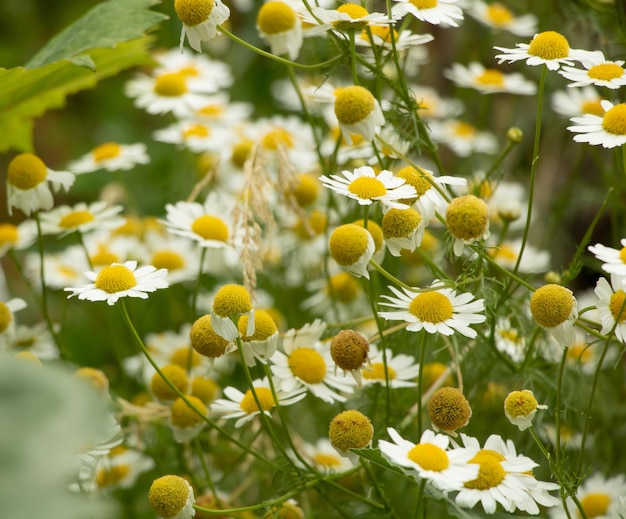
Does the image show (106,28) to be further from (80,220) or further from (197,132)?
(197,132)

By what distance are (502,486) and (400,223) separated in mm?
168

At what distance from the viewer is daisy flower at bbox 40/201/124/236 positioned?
777mm

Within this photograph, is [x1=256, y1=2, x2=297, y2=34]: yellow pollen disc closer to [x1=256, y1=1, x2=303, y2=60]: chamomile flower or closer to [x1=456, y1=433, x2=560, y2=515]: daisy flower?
[x1=256, y1=1, x2=303, y2=60]: chamomile flower

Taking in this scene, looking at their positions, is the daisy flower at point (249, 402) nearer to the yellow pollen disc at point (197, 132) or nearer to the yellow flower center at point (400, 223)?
the yellow flower center at point (400, 223)

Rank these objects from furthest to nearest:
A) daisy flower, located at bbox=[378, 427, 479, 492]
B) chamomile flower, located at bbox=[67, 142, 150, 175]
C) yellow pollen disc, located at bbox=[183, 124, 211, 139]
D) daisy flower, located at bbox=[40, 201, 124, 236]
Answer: yellow pollen disc, located at bbox=[183, 124, 211, 139] < chamomile flower, located at bbox=[67, 142, 150, 175] < daisy flower, located at bbox=[40, 201, 124, 236] < daisy flower, located at bbox=[378, 427, 479, 492]

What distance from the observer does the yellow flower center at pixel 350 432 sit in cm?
53

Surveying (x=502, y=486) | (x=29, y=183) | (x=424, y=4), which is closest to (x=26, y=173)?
(x=29, y=183)

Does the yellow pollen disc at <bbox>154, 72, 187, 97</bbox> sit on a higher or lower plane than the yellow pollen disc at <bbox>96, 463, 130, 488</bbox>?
higher

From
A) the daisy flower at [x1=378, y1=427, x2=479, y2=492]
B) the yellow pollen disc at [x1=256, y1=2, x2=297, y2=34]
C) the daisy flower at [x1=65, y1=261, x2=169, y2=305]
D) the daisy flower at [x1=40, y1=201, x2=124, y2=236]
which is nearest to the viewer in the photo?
the daisy flower at [x1=378, y1=427, x2=479, y2=492]

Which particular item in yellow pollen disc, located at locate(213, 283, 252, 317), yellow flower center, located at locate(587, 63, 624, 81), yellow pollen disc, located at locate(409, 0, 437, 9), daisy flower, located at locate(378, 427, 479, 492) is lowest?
daisy flower, located at locate(378, 427, 479, 492)

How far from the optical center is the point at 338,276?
91cm

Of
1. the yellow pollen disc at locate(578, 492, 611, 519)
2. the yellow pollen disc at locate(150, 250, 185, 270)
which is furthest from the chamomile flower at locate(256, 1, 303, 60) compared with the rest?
the yellow pollen disc at locate(578, 492, 611, 519)

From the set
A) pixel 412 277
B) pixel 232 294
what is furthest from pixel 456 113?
pixel 232 294

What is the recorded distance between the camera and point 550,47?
61 cm
